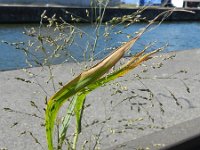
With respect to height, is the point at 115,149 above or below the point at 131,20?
below

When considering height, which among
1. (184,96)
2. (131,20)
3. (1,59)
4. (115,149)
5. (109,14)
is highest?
(131,20)

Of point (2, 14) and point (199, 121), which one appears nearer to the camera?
point (199, 121)

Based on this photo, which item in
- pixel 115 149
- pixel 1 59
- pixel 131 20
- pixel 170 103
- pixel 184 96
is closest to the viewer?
pixel 131 20

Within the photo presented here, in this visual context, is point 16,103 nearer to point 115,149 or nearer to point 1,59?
point 115,149

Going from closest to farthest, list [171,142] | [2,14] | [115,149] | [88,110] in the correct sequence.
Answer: [115,149]
[171,142]
[88,110]
[2,14]

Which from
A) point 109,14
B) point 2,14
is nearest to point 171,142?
point 2,14

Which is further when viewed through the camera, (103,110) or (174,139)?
(103,110)

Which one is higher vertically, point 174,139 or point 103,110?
point 174,139
